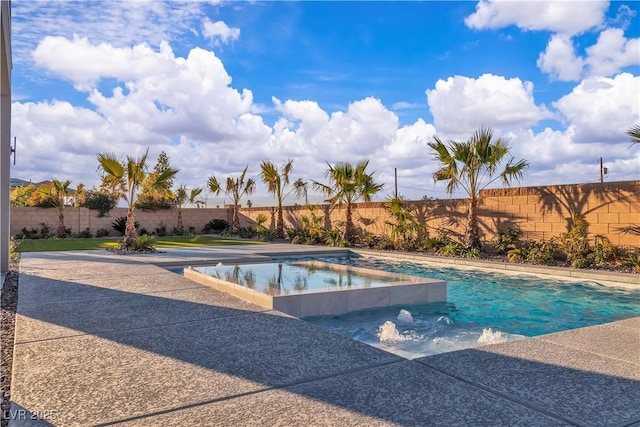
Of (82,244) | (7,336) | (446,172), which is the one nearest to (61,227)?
(82,244)

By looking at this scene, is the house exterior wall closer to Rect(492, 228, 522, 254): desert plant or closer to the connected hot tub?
the connected hot tub

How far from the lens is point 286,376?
9.39 feet

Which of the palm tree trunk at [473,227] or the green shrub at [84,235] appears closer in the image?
the palm tree trunk at [473,227]

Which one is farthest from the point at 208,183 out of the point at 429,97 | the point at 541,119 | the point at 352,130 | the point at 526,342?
the point at 526,342

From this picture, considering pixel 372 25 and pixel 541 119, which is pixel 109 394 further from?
pixel 541 119

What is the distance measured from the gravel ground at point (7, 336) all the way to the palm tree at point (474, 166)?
10.8 m

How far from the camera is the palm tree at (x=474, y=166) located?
1231cm

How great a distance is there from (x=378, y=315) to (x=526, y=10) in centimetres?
692

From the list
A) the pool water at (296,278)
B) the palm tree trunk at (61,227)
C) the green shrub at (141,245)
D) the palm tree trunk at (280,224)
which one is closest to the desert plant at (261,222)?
the palm tree trunk at (280,224)

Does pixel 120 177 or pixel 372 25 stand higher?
pixel 372 25

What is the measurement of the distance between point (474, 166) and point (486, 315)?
708 cm

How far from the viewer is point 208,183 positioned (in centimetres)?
2550

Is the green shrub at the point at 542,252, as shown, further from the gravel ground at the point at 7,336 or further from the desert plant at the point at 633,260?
the gravel ground at the point at 7,336

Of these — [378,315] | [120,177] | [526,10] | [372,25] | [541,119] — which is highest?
[372,25]
